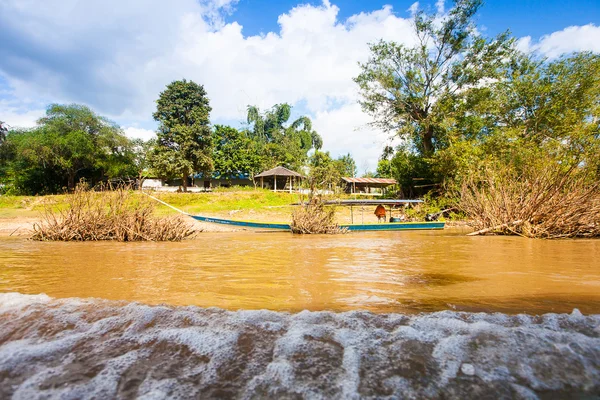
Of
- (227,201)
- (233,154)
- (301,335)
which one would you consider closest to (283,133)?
(233,154)

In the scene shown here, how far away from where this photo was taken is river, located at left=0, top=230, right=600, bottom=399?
1785 millimetres

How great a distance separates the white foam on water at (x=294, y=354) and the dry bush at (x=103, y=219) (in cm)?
707

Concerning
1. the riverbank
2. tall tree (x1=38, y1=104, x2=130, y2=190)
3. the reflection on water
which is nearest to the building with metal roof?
the riverbank

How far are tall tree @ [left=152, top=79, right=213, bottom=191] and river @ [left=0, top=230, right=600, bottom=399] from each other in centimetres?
3056

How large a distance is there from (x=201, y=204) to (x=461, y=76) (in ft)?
68.5

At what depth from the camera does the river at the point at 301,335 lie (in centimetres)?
179

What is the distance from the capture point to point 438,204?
→ 19562 millimetres

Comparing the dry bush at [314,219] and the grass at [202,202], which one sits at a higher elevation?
the grass at [202,202]

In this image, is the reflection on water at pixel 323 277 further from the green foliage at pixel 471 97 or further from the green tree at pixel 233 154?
the green tree at pixel 233 154

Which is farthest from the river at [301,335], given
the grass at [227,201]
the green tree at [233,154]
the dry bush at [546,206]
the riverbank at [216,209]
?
the green tree at [233,154]

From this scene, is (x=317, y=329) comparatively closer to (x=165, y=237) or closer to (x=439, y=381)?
(x=439, y=381)

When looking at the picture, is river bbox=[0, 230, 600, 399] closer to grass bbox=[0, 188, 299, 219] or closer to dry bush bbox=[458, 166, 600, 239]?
dry bush bbox=[458, 166, 600, 239]

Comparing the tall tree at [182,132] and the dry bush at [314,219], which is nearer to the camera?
the dry bush at [314,219]

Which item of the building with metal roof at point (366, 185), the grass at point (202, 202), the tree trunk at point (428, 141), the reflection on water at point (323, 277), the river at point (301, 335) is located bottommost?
the reflection on water at point (323, 277)
